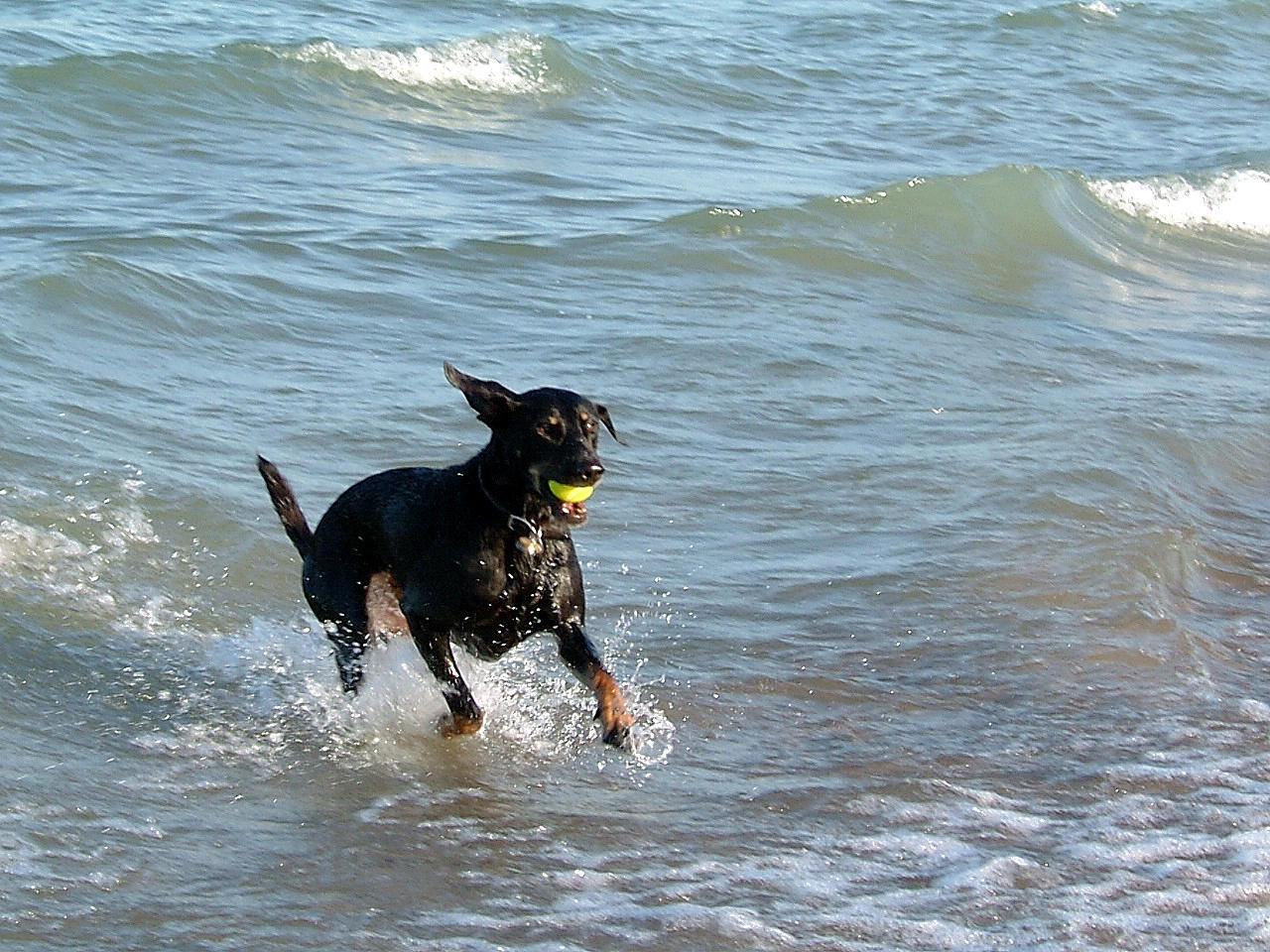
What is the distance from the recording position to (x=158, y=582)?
287 inches

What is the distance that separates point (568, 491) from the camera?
223 inches

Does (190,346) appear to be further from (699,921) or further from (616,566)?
(699,921)

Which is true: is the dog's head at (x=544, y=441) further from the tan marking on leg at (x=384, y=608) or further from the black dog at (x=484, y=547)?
the tan marking on leg at (x=384, y=608)

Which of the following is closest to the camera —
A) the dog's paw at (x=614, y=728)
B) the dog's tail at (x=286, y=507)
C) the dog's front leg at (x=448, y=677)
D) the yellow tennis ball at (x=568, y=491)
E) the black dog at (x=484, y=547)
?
the yellow tennis ball at (x=568, y=491)

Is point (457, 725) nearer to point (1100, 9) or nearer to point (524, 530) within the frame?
point (524, 530)

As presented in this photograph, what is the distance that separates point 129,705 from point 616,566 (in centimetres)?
230

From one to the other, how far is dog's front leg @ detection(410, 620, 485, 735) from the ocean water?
0.10 metres

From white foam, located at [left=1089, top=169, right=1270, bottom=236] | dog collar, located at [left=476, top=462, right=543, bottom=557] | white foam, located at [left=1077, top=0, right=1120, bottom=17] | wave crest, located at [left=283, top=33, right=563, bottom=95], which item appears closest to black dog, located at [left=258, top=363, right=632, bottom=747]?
dog collar, located at [left=476, top=462, right=543, bottom=557]

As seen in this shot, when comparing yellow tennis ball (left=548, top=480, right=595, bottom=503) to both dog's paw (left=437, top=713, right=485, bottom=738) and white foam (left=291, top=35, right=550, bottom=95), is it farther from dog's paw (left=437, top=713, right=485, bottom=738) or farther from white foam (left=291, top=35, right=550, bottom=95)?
white foam (left=291, top=35, right=550, bottom=95)

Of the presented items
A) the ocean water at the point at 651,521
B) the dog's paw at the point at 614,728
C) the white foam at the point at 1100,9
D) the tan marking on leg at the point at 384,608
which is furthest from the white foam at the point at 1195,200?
the dog's paw at the point at 614,728

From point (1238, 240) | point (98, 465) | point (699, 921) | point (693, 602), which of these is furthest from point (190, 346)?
point (1238, 240)

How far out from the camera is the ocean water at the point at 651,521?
5.29 meters

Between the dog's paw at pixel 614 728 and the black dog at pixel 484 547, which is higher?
the black dog at pixel 484 547

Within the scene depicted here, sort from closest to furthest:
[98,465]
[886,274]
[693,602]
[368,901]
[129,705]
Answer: [368,901] < [129,705] < [693,602] < [98,465] < [886,274]
